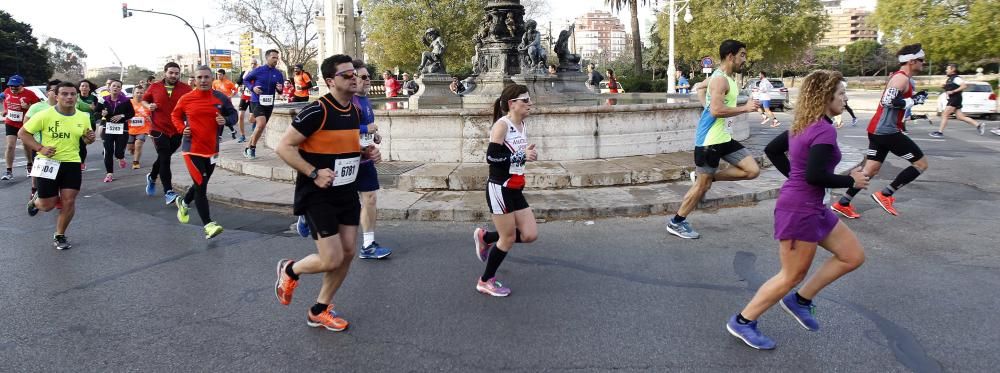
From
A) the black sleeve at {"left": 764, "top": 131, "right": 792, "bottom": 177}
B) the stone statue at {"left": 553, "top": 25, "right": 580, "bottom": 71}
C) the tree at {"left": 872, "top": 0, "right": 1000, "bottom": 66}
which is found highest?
the tree at {"left": 872, "top": 0, "right": 1000, "bottom": 66}

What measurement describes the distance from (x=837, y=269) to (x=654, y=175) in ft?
17.7

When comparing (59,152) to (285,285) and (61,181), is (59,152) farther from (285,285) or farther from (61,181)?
(285,285)

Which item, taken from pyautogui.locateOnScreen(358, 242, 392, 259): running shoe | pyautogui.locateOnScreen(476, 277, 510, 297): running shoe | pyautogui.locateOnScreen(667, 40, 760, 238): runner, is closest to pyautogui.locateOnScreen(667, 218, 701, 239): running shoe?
pyautogui.locateOnScreen(667, 40, 760, 238): runner

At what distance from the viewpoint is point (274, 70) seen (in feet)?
38.1

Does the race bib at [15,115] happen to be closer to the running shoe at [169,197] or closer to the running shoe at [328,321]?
the running shoe at [169,197]

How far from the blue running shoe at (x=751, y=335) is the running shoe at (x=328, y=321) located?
93.2 inches

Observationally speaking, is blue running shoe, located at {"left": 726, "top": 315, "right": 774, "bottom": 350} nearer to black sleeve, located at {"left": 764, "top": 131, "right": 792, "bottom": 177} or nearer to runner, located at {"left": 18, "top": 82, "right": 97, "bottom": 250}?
black sleeve, located at {"left": 764, "top": 131, "right": 792, "bottom": 177}

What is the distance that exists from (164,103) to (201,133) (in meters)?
2.19

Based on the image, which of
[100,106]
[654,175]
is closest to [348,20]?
[100,106]

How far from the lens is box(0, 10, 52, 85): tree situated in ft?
172

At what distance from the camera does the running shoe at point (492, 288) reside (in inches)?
188

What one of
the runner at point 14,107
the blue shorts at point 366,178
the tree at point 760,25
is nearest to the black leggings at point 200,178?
Result: the blue shorts at point 366,178

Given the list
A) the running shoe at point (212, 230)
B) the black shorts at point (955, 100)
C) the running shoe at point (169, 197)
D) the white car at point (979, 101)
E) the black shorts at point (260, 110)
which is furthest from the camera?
the white car at point (979, 101)

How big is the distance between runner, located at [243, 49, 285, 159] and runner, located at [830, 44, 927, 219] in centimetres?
901
